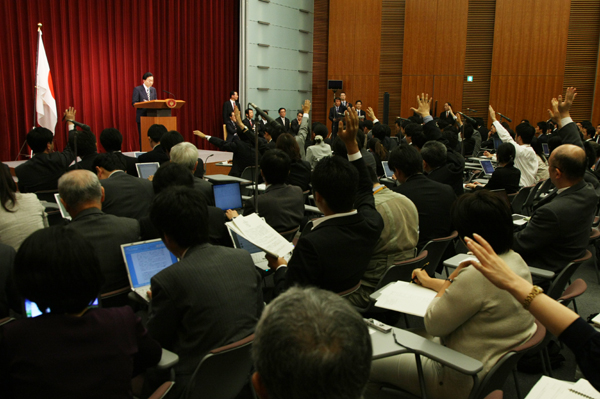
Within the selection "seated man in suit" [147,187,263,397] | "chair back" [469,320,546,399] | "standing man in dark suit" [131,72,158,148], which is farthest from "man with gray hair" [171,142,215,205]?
"standing man in dark suit" [131,72,158,148]

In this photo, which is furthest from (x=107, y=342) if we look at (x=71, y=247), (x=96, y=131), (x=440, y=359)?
(x=96, y=131)

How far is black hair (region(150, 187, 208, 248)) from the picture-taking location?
1915mm

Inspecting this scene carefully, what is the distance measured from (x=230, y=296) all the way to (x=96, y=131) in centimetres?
909

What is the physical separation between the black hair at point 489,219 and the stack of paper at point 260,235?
0.92 m

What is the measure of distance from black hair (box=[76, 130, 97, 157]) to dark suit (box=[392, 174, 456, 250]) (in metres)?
3.14

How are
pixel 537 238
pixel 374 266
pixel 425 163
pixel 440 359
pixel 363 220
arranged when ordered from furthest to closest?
pixel 425 163 → pixel 537 238 → pixel 374 266 → pixel 363 220 → pixel 440 359

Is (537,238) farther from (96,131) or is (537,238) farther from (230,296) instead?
(96,131)

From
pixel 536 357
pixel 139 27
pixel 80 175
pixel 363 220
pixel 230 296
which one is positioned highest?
pixel 139 27

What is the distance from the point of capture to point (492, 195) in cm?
201

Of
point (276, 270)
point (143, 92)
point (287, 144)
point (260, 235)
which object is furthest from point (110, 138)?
point (143, 92)

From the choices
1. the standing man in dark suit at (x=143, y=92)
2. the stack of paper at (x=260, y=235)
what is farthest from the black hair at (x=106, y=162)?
the standing man in dark suit at (x=143, y=92)

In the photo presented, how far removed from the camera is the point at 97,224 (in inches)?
95.5

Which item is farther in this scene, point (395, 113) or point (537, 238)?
point (395, 113)

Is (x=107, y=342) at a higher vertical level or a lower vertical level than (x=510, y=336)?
higher
